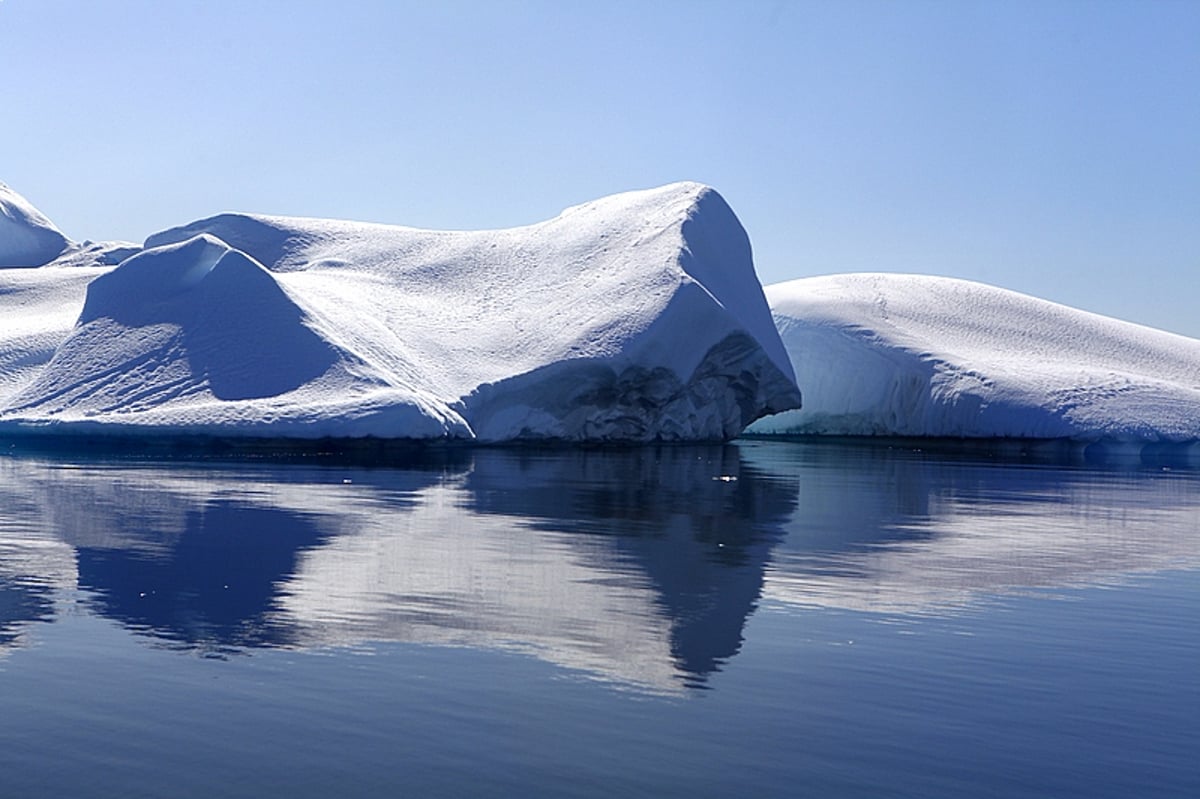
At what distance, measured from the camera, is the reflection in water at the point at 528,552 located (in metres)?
8.13

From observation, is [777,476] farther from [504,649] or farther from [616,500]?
[504,649]

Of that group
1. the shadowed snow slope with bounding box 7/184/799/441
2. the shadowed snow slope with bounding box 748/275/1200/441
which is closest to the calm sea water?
the shadowed snow slope with bounding box 7/184/799/441

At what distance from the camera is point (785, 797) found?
16.5 feet

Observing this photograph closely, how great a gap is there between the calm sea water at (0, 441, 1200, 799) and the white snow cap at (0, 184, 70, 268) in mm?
50383

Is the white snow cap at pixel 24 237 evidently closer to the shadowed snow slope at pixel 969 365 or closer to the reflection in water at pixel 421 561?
the shadowed snow slope at pixel 969 365

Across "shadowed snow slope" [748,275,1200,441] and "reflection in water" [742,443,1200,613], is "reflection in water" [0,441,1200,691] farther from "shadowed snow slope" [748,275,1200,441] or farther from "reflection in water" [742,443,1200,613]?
"shadowed snow slope" [748,275,1200,441]

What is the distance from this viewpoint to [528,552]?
1191 centimetres

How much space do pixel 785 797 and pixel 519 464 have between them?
22527 millimetres

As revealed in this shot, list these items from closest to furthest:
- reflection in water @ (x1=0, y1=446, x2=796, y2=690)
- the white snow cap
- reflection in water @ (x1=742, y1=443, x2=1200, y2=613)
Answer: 1. reflection in water @ (x1=0, y1=446, x2=796, y2=690)
2. reflection in water @ (x1=742, y1=443, x2=1200, y2=613)
3. the white snow cap

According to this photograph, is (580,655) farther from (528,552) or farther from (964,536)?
(964,536)

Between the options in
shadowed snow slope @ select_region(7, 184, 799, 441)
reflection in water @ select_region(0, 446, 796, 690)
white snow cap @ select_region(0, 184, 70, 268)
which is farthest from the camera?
white snow cap @ select_region(0, 184, 70, 268)

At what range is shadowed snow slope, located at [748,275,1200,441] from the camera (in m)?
46.2

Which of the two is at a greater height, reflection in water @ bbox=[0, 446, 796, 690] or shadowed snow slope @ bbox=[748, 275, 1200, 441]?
shadowed snow slope @ bbox=[748, 275, 1200, 441]

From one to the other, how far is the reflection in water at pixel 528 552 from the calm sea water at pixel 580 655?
2.2 inches
